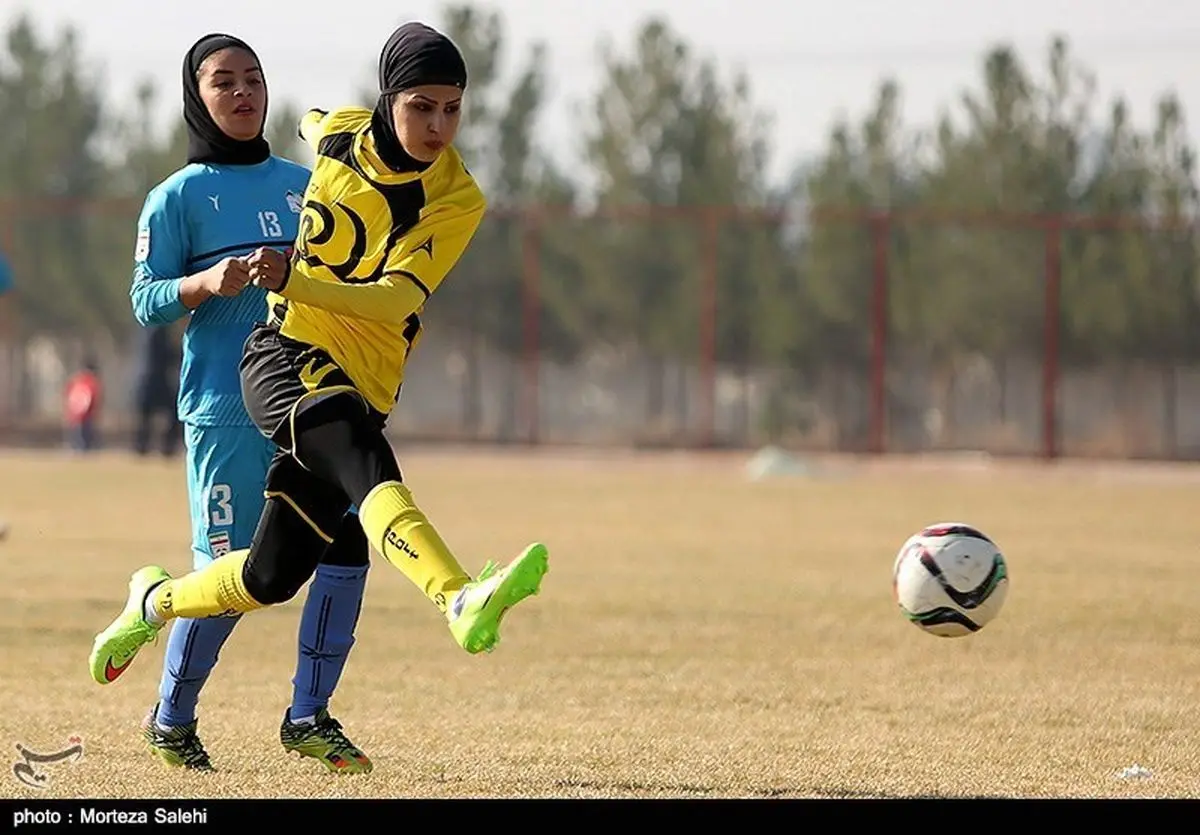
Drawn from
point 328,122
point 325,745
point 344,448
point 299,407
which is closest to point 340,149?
point 328,122

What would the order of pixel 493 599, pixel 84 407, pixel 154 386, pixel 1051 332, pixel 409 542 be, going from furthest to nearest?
1. pixel 1051 332
2. pixel 84 407
3. pixel 154 386
4. pixel 409 542
5. pixel 493 599

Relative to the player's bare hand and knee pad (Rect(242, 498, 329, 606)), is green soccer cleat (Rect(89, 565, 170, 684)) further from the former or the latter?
the player's bare hand

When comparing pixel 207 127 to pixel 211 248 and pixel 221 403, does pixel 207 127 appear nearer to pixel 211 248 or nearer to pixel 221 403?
pixel 211 248

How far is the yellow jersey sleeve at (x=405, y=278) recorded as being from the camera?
5.99m

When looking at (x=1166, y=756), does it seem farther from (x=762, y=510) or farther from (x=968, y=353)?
(x=968, y=353)

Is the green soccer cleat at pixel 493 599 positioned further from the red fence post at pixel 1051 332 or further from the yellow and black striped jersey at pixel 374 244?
the red fence post at pixel 1051 332

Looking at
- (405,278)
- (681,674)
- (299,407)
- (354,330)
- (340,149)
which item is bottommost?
(681,674)

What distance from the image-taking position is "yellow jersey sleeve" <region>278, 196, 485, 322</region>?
19.6 feet

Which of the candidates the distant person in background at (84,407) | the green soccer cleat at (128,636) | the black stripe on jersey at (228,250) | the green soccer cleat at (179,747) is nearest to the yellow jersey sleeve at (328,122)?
the black stripe on jersey at (228,250)

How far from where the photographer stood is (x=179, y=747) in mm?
6660

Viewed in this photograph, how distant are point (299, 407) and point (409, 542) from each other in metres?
0.52

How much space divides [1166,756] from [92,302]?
119 feet

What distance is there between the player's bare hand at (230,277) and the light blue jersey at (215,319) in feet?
1.76
